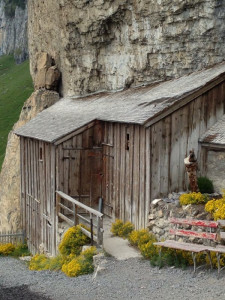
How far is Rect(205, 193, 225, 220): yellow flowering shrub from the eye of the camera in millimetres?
13916

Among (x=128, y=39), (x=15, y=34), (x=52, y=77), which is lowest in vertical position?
(x=52, y=77)

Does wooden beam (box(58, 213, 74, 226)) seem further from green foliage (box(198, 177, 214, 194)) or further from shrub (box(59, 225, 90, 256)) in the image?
green foliage (box(198, 177, 214, 194))

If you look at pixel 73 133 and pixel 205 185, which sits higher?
pixel 73 133

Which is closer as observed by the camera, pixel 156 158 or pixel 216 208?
pixel 216 208

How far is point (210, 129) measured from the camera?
17.5 meters

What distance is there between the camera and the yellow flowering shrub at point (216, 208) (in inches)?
548

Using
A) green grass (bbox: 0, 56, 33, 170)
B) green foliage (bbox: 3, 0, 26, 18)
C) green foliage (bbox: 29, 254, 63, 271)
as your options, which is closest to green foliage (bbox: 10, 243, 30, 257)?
green foliage (bbox: 29, 254, 63, 271)

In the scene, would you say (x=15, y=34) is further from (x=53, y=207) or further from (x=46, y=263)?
(x=46, y=263)

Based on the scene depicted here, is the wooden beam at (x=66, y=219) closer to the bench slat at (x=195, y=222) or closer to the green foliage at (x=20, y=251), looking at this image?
the bench slat at (x=195, y=222)

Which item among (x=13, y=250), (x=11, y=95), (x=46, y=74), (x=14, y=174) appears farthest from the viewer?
(x=11, y=95)

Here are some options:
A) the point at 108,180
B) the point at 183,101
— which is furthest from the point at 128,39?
the point at 108,180

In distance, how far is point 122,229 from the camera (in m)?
17.1

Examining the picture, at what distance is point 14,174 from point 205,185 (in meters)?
15.6

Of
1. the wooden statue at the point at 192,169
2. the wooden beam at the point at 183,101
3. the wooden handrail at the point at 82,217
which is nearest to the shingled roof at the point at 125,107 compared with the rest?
the wooden beam at the point at 183,101
